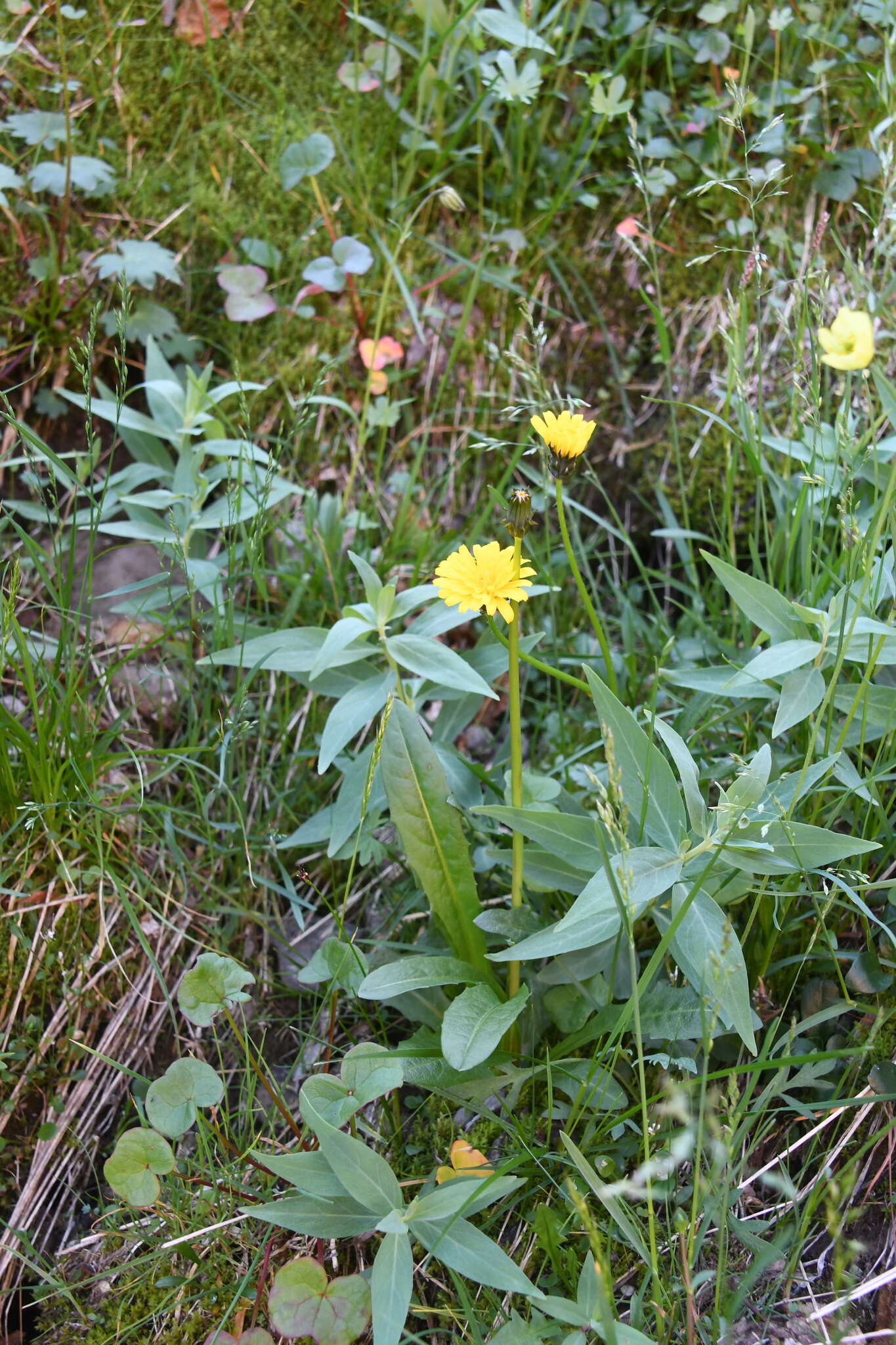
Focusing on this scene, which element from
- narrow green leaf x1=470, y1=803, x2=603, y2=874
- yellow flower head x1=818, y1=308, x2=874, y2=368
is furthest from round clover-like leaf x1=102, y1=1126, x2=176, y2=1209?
yellow flower head x1=818, y1=308, x2=874, y2=368

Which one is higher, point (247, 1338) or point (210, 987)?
point (210, 987)

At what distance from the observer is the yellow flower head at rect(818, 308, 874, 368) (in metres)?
1.02

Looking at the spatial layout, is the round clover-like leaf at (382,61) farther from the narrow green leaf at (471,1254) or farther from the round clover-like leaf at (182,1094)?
the narrow green leaf at (471,1254)

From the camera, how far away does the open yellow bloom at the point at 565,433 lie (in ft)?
4.32

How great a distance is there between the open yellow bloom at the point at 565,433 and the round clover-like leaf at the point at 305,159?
139 cm

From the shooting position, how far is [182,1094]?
1457 millimetres

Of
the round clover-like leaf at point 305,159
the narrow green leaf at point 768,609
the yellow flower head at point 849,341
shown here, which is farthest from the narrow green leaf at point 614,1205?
the round clover-like leaf at point 305,159

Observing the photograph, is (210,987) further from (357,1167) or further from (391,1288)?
(391,1288)

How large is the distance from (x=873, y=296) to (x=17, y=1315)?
89.1 inches

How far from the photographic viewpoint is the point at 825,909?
4.49 feet

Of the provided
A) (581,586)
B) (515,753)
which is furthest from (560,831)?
(581,586)

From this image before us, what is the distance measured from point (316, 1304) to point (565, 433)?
1.23 meters

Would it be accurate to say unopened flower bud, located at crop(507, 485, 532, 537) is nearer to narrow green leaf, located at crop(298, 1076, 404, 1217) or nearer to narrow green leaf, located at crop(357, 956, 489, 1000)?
narrow green leaf, located at crop(357, 956, 489, 1000)

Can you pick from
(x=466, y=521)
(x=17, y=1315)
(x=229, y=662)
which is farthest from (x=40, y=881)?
(x=466, y=521)
